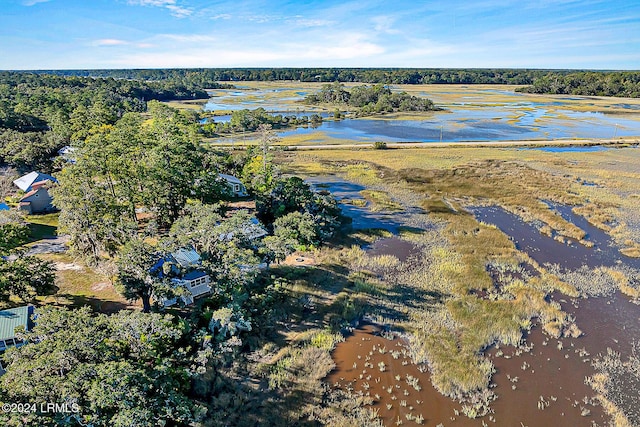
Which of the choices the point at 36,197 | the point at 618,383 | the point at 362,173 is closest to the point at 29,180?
the point at 36,197

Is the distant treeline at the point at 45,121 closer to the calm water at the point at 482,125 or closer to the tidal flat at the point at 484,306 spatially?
the tidal flat at the point at 484,306

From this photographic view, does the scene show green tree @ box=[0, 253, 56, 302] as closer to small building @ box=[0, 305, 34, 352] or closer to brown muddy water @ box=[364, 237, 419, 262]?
small building @ box=[0, 305, 34, 352]

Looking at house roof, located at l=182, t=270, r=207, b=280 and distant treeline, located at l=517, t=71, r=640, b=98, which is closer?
house roof, located at l=182, t=270, r=207, b=280

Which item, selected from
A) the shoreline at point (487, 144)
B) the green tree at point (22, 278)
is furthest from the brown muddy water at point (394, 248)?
the shoreline at point (487, 144)

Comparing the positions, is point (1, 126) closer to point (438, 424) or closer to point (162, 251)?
point (162, 251)

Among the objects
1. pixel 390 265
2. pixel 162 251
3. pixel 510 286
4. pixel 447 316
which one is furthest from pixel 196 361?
pixel 510 286

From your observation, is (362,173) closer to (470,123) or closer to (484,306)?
(484,306)

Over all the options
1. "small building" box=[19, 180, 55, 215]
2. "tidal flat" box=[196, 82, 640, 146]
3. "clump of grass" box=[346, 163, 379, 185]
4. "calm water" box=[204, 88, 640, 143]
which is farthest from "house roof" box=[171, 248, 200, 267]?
"calm water" box=[204, 88, 640, 143]
